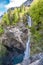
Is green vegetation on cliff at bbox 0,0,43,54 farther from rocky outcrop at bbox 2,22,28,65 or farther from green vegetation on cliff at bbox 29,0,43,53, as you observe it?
rocky outcrop at bbox 2,22,28,65

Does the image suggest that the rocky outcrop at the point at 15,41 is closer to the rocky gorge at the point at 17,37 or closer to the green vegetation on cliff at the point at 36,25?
the rocky gorge at the point at 17,37

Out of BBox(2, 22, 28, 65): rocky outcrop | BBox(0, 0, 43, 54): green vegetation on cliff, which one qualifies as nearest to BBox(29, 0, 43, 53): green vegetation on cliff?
BBox(0, 0, 43, 54): green vegetation on cliff

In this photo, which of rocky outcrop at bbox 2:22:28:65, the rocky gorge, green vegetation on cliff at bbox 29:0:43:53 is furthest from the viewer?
rocky outcrop at bbox 2:22:28:65

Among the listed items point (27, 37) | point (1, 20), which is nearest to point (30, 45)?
point (27, 37)

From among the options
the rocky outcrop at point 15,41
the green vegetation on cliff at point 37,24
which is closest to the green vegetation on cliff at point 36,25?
the green vegetation on cliff at point 37,24

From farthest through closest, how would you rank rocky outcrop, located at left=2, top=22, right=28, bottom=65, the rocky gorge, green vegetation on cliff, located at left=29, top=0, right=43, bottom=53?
rocky outcrop, located at left=2, top=22, right=28, bottom=65 < the rocky gorge < green vegetation on cliff, located at left=29, top=0, right=43, bottom=53

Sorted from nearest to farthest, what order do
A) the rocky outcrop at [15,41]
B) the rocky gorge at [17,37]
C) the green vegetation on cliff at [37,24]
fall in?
the green vegetation on cliff at [37,24] < the rocky gorge at [17,37] < the rocky outcrop at [15,41]

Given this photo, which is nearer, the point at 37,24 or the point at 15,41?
the point at 37,24

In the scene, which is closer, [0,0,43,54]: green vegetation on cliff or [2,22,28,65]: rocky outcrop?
[0,0,43,54]: green vegetation on cliff

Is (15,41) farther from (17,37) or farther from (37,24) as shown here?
(37,24)

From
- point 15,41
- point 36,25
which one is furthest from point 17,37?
point 36,25

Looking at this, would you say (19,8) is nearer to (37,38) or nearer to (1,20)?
(1,20)
